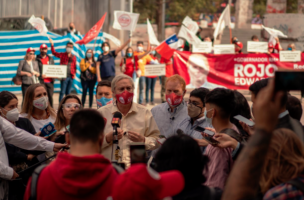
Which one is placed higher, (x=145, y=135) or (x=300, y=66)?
(x=300, y=66)

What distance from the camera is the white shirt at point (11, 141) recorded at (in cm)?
410

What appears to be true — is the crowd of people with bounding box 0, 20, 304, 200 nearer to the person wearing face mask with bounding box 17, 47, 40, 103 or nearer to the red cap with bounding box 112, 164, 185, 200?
the red cap with bounding box 112, 164, 185, 200

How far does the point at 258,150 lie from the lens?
7.20ft

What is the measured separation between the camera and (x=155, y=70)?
1486 cm

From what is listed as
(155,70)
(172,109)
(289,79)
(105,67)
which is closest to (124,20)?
(155,70)

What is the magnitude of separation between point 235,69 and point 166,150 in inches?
530

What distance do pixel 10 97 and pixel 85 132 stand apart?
3.00 meters

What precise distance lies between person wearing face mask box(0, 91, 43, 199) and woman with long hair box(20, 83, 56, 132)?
76 cm

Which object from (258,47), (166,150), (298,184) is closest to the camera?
(298,184)

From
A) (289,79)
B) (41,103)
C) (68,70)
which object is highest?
(68,70)

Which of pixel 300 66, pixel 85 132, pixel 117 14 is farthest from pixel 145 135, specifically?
pixel 300 66

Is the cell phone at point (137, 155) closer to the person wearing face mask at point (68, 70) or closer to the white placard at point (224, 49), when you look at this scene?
the person wearing face mask at point (68, 70)

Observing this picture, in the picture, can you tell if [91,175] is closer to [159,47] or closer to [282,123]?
[282,123]

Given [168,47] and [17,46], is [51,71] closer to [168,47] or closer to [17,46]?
[168,47]
